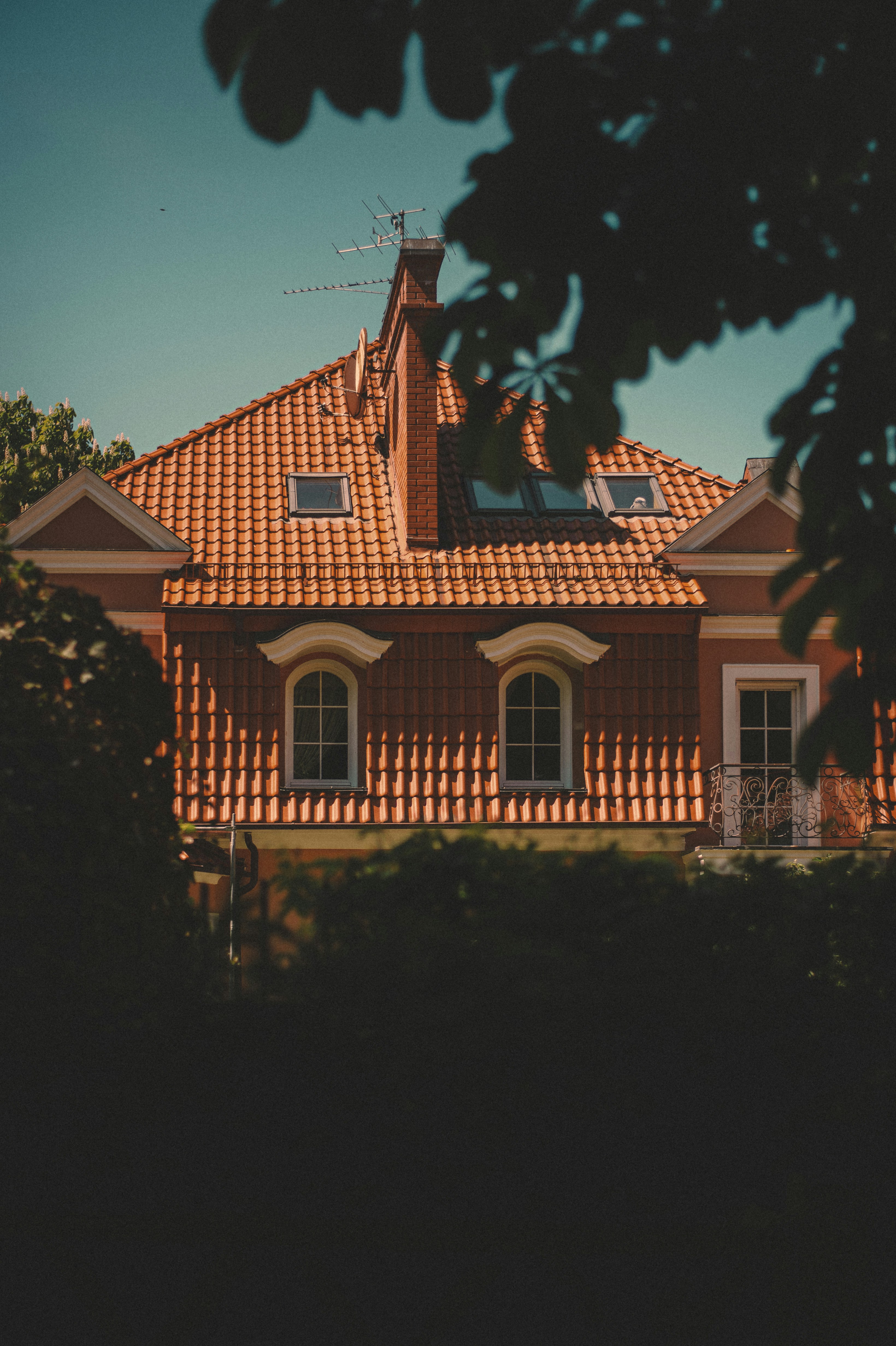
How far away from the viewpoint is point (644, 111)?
10.1ft

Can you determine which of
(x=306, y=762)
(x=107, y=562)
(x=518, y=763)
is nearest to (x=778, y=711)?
(x=518, y=763)

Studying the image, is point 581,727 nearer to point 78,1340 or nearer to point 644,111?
point 78,1340

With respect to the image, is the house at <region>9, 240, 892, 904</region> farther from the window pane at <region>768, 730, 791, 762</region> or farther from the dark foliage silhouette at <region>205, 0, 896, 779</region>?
the dark foliage silhouette at <region>205, 0, 896, 779</region>

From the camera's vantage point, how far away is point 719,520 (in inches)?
681

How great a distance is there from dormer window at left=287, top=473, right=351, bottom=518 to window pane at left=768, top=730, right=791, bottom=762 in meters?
6.83

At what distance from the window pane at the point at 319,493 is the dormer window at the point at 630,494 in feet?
12.7

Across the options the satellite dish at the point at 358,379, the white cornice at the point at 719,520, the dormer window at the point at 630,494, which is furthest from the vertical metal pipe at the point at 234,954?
the satellite dish at the point at 358,379

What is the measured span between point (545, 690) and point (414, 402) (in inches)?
176

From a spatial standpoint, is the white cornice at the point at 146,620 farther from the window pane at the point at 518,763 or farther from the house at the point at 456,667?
the window pane at the point at 518,763

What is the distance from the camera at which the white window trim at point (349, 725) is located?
54.2ft

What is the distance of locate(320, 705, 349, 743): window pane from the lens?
16766mm

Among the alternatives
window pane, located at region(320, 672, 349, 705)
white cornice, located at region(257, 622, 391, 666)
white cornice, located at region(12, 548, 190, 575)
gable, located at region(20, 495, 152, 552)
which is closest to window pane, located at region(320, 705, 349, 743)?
window pane, located at region(320, 672, 349, 705)

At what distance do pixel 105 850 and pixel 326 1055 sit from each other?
1190 mm

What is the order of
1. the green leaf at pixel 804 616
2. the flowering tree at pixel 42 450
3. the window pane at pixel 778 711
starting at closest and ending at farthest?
Answer: 1. the green leaf at pixel 804 616
2. the window pane at pixel 778 711
3. the flowering tree at pixel 42 450
